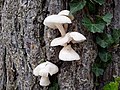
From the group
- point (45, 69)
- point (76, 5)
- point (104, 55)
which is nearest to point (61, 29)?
point (76, 5)

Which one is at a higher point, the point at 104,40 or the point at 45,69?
the point at 104,40

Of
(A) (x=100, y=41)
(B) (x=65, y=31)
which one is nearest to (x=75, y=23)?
(B) (x=65, y=31)

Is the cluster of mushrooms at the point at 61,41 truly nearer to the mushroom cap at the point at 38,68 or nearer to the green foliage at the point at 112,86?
the mushroom cap at the point at 38,68

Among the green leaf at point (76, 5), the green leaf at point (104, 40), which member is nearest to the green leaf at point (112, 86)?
the green leaf at point (104, 40)

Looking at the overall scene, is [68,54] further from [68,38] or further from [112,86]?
[112,86]

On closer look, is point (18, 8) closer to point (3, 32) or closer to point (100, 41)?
point (3, 32)

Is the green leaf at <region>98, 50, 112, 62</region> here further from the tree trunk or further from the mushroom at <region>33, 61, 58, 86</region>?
the mushroom at <region>33, 61, 58, 86</region>

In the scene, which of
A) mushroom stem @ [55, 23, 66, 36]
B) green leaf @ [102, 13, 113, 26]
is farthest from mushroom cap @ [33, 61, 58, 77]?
green leaf @ [102, 13, 113, 26]
